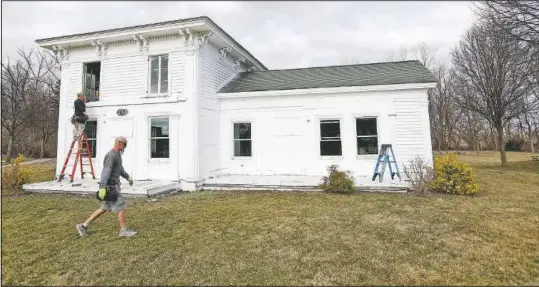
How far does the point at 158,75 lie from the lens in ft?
38.0

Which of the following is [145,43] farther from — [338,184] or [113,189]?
[338,184]

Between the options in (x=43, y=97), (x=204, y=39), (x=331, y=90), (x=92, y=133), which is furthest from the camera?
(x=43, y=97)

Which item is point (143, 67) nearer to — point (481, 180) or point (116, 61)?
point (116, 61)

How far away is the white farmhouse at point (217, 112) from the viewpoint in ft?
35.8

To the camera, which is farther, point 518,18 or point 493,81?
point 493,81

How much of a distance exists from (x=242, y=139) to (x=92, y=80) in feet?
25.0

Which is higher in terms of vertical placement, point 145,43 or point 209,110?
point 145,43

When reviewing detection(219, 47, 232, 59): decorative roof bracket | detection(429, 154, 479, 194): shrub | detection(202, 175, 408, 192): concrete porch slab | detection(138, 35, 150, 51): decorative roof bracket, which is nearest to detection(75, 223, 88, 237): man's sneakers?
detection(202, 175, 408, 192): concrete porch slab

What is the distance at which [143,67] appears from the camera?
38.1ft

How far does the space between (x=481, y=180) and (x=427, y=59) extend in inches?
1226

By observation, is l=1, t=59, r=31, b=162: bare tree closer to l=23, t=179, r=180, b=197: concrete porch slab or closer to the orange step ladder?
the orange step ladder

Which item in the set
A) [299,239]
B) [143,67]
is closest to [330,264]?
[299,239]

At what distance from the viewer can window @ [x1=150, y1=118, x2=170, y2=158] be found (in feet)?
37.2

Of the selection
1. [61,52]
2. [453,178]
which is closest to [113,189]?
[453,178]
